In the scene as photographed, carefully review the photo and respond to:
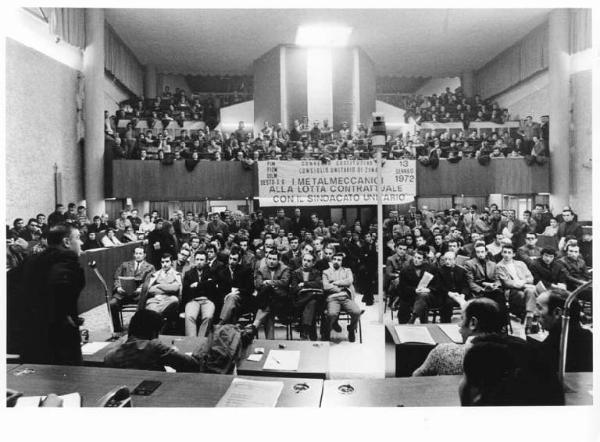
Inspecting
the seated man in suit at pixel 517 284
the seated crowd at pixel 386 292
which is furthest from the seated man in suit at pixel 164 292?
the seated man in suit at pixel 517 284

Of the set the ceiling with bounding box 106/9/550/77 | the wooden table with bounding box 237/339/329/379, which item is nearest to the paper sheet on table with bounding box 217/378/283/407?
the wooden table with bounding box 237/339/329/379

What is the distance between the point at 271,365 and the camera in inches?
118

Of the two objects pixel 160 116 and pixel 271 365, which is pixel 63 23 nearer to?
pixel 160 116

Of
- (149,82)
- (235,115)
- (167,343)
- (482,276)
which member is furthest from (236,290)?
(235,115)

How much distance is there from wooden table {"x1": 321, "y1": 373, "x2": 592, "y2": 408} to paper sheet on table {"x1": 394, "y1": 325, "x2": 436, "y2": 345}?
79 centimetres

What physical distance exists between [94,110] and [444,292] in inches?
358

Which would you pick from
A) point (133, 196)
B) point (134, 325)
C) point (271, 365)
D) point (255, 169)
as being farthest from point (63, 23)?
point (271, 365)

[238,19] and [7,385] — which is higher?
[238,19]

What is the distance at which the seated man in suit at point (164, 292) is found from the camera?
17.4ft

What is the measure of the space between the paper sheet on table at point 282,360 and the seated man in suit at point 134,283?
302 cm

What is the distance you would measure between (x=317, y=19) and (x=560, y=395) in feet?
39.0

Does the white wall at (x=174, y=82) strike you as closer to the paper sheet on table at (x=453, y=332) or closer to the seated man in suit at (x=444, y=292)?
the seated man in suit at (x=444, y=292)

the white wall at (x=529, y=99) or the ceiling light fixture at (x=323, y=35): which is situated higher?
the ceiling light fixture at (x=323, y=35)

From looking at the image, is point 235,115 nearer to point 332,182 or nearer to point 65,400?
point 332,182
